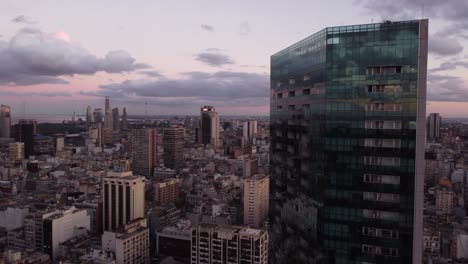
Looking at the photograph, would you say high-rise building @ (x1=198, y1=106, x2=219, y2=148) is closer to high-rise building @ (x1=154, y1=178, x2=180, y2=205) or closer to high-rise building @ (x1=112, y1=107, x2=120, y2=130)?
high-rise building @ (x1=112, y1=107, x2=120, y2=130)

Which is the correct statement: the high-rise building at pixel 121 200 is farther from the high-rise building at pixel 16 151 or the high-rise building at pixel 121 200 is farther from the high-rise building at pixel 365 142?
the high-rise building at pixel 16 151

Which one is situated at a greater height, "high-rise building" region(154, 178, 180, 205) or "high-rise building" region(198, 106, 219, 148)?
"high-rise building" region(198, 106, 219, 148)

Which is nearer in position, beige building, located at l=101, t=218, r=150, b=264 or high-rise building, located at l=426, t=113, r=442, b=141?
beige building, located at l=101, t=218, r=150, b=264

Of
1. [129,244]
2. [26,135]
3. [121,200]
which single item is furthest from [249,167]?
[26,135]

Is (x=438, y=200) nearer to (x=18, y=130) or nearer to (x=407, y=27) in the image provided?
(x=407, y=27)

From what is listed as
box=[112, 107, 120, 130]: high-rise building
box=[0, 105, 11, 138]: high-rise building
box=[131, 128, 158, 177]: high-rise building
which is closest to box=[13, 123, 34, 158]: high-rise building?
box=[0, 105, 11, 138]: high-rise building

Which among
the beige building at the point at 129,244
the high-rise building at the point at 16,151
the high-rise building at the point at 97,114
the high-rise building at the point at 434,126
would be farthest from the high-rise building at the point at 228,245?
the high-rise building at the point at 97,114

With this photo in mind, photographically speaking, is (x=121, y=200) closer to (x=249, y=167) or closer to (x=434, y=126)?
(x=249, y=167)

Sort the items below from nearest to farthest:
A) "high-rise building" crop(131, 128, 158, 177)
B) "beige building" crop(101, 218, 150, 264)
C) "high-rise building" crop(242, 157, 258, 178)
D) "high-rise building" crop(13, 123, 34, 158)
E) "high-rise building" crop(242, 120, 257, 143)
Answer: "beige building" crop(101, 218, 150, 264) < "high-rise building" crop(242, 157, 258, 178) < "high-rise building" crop(131, 128, 158, 177) < "high-rise building" crop(13, 123, 34, 158) < "high-rise building" crop(242, 120, 257, 143)
